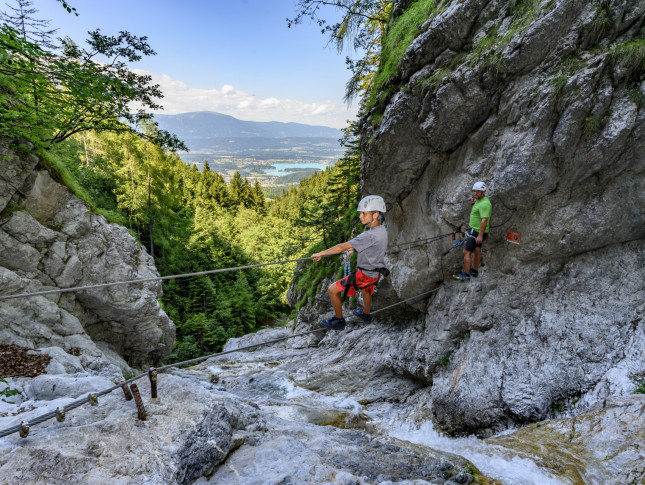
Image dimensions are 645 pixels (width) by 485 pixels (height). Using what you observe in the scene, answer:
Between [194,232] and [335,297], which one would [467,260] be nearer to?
[335,297]

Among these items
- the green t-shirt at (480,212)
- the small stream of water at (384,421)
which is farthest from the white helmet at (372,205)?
the small stream of water at (384,421)

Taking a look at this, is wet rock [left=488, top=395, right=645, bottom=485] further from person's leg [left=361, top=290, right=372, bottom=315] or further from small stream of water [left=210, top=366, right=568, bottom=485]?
person's leg [left=361, top=290, right=372, bottom=315]

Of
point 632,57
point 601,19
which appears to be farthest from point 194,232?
point 632,57

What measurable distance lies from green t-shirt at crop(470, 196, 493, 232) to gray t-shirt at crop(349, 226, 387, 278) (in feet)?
9.63

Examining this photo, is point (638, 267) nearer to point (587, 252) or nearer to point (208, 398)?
point (587, 252)

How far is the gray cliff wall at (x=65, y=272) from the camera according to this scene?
37.0 ft

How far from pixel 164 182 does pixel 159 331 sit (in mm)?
18162

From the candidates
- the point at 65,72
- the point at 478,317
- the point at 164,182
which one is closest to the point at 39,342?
the point at 65,72

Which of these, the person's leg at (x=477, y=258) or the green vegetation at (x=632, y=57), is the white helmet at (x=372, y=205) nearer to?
the person's leg at (x=477, y=258)

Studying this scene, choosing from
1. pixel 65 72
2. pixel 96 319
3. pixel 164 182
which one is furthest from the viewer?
pixel 164 182

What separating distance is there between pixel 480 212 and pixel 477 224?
1.10 feet

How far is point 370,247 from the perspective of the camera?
5.69 metres

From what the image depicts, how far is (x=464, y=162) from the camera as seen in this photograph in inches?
330

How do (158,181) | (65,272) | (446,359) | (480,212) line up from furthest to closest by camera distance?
(158,181) → (65,272) → (446,359) → (480,212)
